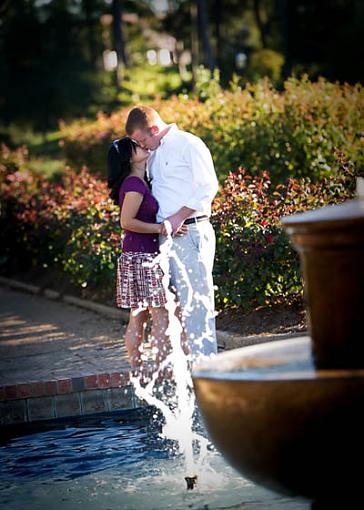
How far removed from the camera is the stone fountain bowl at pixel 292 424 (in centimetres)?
270

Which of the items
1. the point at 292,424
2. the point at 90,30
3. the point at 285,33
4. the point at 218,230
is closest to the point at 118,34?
the point at 285,33

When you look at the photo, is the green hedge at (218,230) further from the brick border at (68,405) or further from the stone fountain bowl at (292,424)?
the stone fountain bowl at (292,424)

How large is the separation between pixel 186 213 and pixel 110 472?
64.8 inches

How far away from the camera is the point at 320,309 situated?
9.57 ft

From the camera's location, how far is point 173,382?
6301 mm

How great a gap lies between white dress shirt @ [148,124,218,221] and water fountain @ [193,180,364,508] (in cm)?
278

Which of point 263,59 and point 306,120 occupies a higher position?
point 263,59

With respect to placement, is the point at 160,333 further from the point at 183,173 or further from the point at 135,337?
the point at 183,173

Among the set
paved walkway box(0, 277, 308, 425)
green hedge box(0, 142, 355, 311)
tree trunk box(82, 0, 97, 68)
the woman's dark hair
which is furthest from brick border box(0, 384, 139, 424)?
tree trunk box(82, 0, 97, 68)

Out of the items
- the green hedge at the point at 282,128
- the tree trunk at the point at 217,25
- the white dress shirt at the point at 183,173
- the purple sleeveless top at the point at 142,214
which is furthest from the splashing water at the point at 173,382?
the tree trunk at the point at 217,25

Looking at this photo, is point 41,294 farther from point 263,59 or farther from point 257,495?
point 263,59

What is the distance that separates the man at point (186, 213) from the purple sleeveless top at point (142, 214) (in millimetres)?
111

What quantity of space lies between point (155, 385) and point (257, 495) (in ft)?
6.65

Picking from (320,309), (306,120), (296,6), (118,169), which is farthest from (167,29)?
(320,309)
